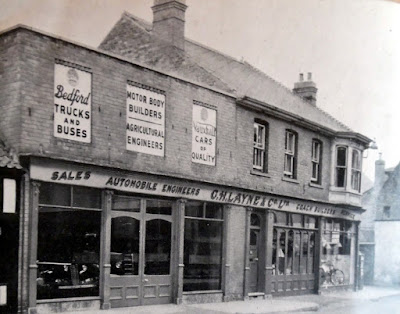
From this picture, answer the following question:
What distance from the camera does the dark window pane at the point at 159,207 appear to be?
34.6 ft

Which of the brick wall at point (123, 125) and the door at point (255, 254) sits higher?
the brick wall at point (123, 125)

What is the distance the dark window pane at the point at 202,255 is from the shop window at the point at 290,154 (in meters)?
3.10

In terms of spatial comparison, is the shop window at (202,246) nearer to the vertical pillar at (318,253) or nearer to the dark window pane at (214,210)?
the dark window pane at (214,210)

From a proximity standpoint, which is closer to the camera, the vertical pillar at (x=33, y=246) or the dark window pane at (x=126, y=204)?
the vertical pillar at (x=33, y=246)

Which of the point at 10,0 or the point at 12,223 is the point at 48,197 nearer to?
the point at 12,223

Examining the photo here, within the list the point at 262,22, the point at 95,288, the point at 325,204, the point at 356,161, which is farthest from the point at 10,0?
the point at 356,161

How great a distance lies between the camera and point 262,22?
8648 mm

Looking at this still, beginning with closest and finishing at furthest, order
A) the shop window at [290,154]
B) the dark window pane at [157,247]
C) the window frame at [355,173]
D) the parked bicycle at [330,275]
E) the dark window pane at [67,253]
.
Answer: the dark window pane at [67,253], the dark window pane at [157,247], the shop window at [290,154], the parked bicycle at [330,275], the window frame at [355,173]

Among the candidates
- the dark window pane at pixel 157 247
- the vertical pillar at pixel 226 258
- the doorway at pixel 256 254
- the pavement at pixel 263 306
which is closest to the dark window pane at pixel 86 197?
the dark window pane at pixel 157 247

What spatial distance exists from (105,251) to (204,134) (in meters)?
3.37

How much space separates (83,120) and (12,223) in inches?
81.0

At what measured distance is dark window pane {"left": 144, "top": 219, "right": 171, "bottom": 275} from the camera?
10461 mm

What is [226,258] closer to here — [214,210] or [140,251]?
[214,210]

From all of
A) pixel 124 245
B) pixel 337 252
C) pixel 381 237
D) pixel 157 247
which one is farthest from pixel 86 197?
pixel 381 237
